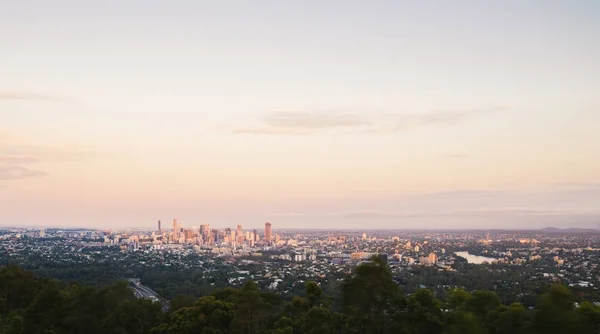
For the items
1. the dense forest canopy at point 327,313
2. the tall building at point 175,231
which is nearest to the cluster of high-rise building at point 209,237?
the tall building at point 175,231

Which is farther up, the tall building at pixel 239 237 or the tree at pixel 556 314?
the tree at pixel 556 314

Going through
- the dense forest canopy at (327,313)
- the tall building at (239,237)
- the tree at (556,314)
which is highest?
the tree at (556,314)

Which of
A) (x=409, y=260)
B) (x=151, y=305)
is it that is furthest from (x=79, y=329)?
(x=409, y=260)

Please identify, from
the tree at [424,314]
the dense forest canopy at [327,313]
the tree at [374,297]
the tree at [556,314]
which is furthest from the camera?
the tree at [374,297]

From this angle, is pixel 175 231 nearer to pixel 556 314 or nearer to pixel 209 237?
pixel 209 237

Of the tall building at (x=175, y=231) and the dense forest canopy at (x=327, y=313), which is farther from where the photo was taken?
the tall building at (x=175, y=231)

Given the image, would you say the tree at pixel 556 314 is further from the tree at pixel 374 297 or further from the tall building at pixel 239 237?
the tall building at pixel 239 237

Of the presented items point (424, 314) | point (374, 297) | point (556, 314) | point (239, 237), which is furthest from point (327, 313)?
point (239, 237)

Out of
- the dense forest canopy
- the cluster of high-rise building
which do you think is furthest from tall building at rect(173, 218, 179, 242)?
the dense forest canopy

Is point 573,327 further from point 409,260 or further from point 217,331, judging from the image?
point 409,260
